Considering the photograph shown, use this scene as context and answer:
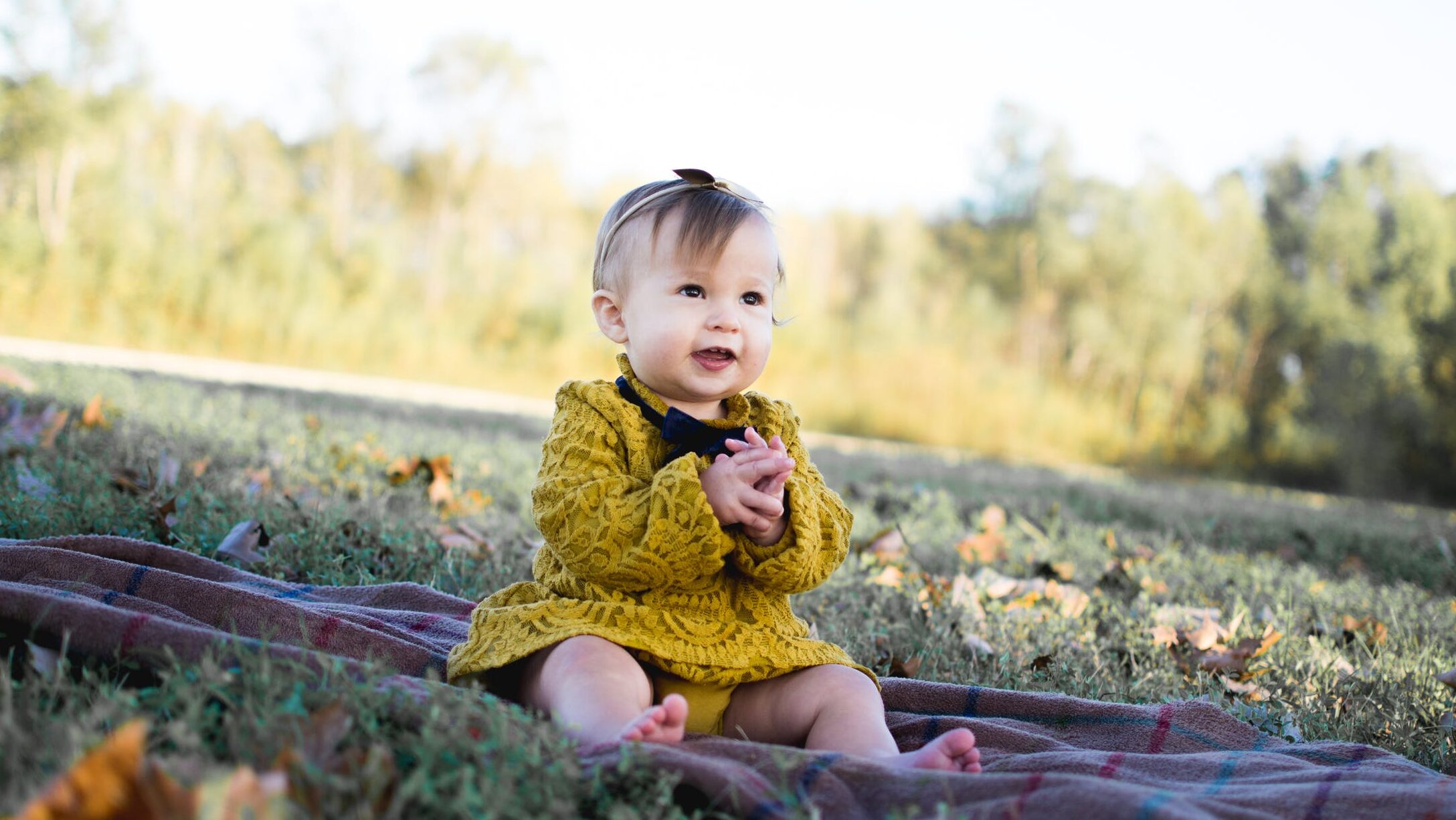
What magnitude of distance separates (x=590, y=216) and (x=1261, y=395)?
12904 mm

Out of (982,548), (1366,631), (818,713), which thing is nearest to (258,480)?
(818,713)

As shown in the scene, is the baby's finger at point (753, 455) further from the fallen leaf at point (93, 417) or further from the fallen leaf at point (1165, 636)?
the fallen leaf at point (93, 417)

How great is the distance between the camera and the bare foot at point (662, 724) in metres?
1.49

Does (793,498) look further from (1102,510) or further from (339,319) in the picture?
(339,319)

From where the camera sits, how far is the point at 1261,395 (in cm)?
1631

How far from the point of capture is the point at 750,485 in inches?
70.4

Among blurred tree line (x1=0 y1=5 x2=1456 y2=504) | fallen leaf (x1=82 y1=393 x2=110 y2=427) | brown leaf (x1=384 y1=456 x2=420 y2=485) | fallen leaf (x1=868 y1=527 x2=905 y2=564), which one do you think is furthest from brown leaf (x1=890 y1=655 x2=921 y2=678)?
blurred tree line (x1=0 y1=5 x2=1456 y2=504)

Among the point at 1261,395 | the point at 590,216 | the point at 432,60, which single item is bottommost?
the point at 1261,395

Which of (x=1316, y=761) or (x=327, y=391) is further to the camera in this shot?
(x=327, y=391)

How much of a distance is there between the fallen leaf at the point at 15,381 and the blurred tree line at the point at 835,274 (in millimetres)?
12199

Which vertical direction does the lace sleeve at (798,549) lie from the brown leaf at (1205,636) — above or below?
above

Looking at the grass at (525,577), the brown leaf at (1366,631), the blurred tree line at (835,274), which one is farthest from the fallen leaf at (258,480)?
the blurred tree line at (835,274)

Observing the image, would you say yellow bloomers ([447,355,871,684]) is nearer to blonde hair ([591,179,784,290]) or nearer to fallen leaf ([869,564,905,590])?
blonde hair ([591,179,784,290])

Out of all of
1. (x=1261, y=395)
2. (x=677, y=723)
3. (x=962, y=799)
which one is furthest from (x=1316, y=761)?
(x=1261, y=395)
